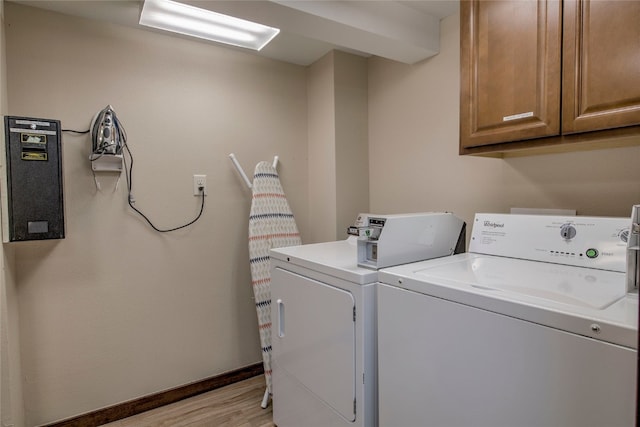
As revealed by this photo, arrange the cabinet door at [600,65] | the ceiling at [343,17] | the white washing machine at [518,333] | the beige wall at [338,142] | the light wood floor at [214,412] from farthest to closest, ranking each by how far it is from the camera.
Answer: the beige wall at [338,142], the light wood floor at [214,412], the ceiling at [343,17], the cabinet door at [600,65], the white washing machine at [518,333]

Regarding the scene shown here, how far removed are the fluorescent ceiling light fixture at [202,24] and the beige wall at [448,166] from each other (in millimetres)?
910

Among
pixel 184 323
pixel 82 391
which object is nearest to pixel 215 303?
pixel 184 323

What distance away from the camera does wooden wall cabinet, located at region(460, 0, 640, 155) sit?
1116 mm

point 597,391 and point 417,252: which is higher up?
point 417,252

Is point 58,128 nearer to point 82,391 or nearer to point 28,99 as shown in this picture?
point 28,99

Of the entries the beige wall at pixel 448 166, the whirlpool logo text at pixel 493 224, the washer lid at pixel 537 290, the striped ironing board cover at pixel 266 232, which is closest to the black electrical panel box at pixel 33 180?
the striped ironing board cover at pixel 266 232

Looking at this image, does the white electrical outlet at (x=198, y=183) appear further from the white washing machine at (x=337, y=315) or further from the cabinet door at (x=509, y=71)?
the cabinet door at (x=509, y=71)

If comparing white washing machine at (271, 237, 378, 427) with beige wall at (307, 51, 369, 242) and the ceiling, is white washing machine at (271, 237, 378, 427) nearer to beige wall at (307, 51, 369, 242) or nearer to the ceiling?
beige wall at (307, 51, 369, 242)

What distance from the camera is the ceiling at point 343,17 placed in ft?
5.24

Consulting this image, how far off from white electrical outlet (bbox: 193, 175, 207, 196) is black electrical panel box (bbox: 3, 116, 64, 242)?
2.38 feet

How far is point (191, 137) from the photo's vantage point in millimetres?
2244

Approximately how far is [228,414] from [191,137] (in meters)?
1.70

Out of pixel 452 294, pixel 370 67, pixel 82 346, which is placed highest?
pixel 370 67

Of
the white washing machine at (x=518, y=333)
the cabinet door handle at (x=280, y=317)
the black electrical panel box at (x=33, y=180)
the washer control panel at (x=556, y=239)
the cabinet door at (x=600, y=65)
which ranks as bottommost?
the cabinet door handle at (x=280, y=317)
